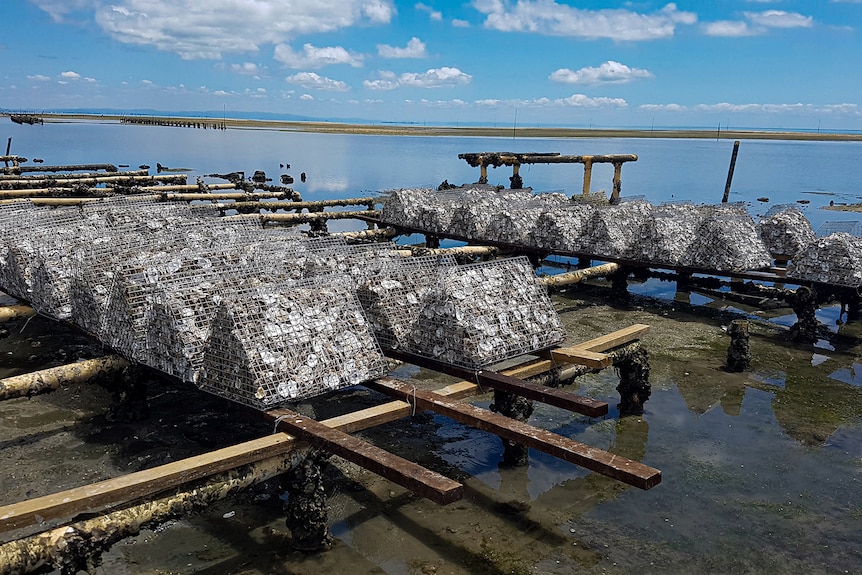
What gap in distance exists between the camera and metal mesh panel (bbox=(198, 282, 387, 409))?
6406 millimetres

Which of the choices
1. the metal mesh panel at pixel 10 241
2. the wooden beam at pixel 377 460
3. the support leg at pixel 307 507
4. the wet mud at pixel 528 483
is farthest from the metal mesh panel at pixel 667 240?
the metal mesh panel at pixel 10 241

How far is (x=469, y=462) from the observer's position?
772 centimetres

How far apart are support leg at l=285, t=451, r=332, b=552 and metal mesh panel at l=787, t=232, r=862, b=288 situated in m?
11.2

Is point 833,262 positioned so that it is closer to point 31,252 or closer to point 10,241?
point 31,252

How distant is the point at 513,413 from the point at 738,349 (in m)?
5.43

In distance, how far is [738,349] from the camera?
11.0 metres

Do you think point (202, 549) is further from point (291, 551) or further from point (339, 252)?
point (339, 252)

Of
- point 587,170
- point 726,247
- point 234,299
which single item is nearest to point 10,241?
point 234,299

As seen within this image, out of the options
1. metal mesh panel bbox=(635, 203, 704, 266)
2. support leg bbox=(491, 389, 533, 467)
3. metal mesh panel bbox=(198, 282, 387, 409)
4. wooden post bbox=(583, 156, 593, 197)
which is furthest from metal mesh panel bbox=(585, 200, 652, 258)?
wooden post bbox=(583, 156, 593, 197)

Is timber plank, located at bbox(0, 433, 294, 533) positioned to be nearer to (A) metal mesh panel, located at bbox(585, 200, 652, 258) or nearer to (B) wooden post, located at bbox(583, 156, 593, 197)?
(A) metal mesh panel, located at bbox(585, 200, 652, 258)

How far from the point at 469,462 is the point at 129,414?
4.31m

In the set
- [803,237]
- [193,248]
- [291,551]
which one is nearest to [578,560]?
[291,551]

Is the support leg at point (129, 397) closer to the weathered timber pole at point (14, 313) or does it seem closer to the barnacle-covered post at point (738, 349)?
the weathered timber pole at point (14, 313)

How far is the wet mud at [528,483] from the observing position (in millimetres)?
5930
